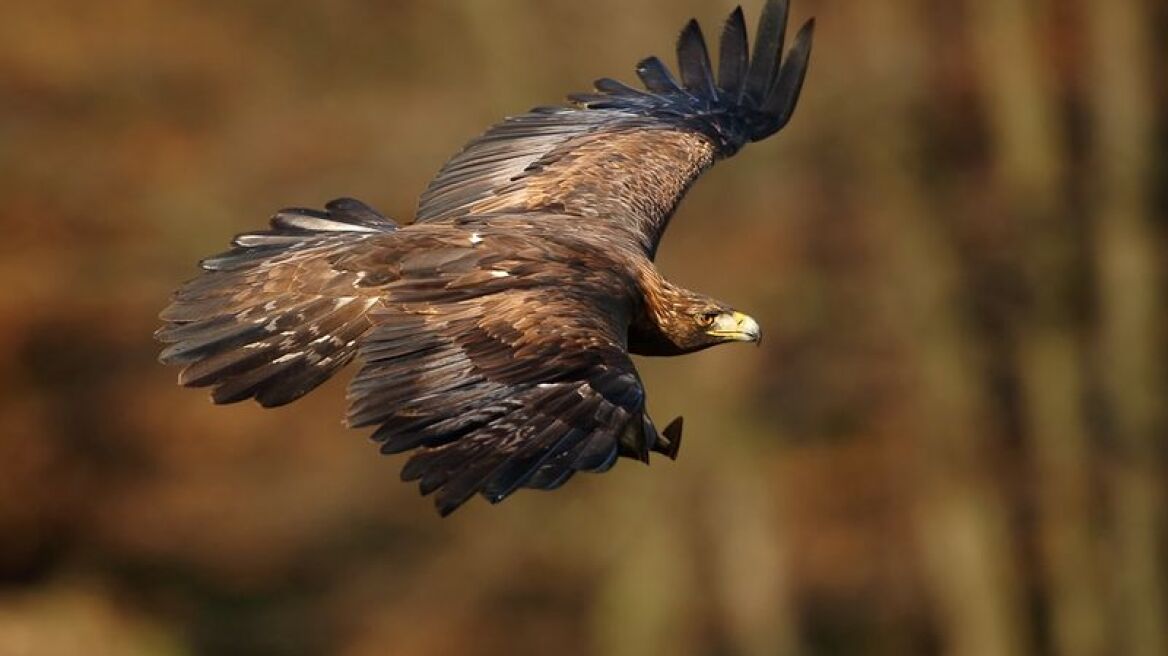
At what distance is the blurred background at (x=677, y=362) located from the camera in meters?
16.1

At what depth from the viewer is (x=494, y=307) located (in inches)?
305

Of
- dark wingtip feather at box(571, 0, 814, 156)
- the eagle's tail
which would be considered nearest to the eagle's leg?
the eagle's tail

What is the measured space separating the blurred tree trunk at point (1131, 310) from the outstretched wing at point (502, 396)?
860 centimetres

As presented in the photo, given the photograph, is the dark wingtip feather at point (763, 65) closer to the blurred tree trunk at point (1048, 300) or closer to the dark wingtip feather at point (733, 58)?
the dark wingtip feather at point (733, 58)

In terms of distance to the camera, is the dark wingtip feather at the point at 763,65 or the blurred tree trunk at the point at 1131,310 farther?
the blurred tree trunk at the point at 1131,310

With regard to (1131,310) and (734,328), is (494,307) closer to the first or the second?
(734,328)

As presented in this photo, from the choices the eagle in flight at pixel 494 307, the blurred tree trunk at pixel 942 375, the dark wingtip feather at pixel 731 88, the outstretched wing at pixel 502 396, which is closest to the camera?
the outstretched wing at pixel 502 396

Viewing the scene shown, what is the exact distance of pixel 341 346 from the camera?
8039 mm

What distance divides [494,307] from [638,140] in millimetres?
2462

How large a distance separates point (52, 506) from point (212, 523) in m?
1.32

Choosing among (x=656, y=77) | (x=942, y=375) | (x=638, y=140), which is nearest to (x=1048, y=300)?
(x=942, y=375)

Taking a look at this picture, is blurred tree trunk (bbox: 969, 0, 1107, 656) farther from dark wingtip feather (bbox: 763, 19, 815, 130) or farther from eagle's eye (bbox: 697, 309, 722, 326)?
eagle's eye (bbox: 697, 309, 722, 326)

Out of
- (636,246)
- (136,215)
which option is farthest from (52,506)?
(636,246)

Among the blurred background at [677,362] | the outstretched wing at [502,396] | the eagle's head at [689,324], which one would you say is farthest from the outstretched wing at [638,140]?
the blurred background at [677,362]
